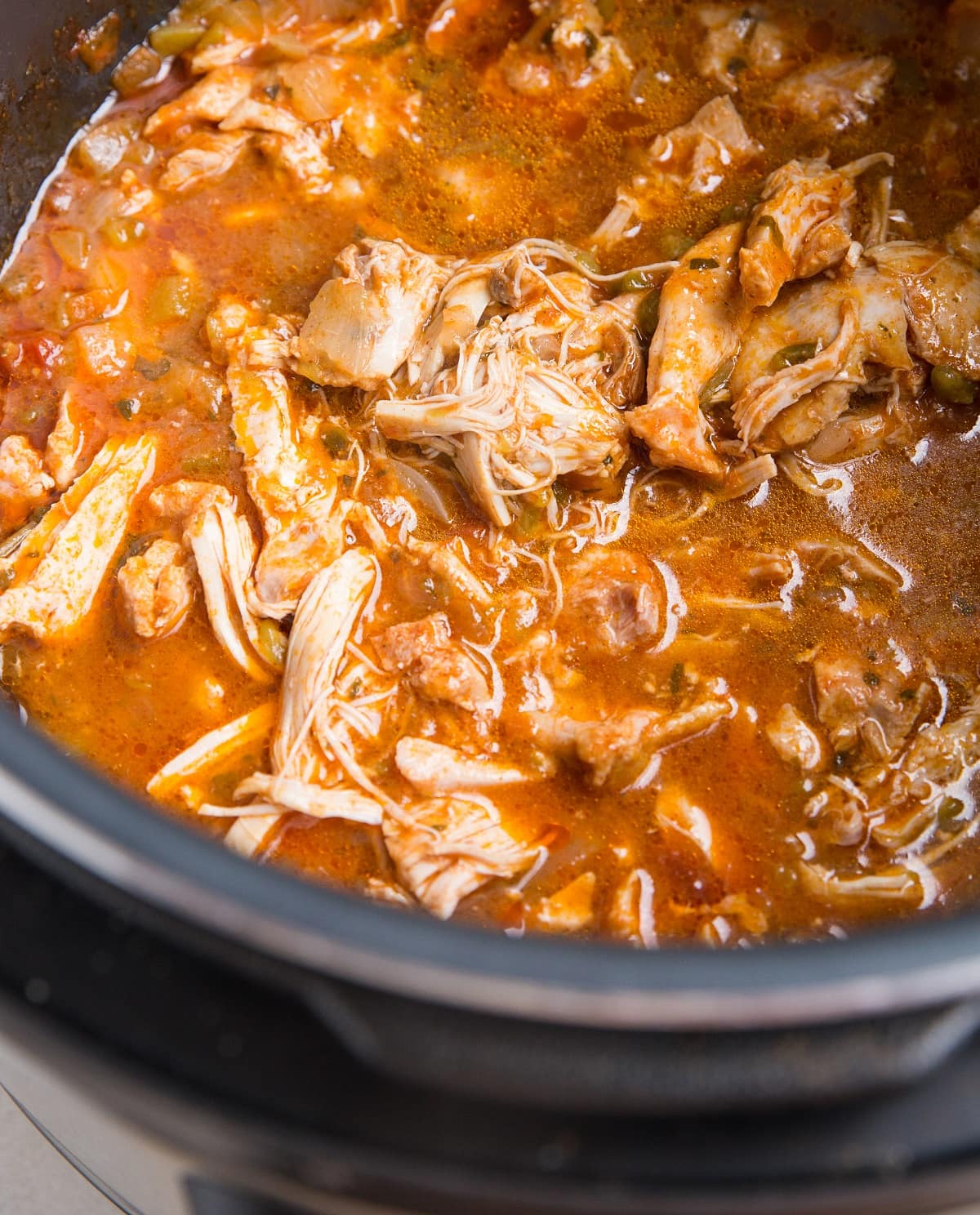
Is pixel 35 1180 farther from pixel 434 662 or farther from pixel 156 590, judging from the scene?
pixel 434 662

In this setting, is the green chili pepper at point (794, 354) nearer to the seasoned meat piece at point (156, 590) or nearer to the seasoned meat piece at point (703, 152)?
the seasoned meat piece at point (703, 152)

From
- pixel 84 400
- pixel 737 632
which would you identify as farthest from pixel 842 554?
pixel 84 400

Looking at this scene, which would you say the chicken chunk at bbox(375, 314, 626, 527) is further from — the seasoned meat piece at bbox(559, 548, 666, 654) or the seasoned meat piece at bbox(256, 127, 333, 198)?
the seasoned meat piece at bbox(256, 127, 333, 198)

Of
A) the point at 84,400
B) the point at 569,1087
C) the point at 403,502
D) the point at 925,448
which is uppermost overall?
the point at 84,400

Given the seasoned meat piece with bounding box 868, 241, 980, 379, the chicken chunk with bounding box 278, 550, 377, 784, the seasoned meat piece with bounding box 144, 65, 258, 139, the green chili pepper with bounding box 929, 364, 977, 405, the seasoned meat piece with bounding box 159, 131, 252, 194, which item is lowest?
the green chili pepper with bounding box 929, 364, 977, 405

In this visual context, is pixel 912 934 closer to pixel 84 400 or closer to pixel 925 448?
pixel 925 448

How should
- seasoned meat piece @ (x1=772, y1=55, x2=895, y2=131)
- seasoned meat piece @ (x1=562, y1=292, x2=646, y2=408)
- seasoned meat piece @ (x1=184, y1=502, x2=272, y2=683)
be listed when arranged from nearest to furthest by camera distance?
seasoned meat piece @ (x1=184, y1=502, x2=272, y2=683) < seasoned meat piece @ (x1=562, y1=292, x2=646, y2=408) < seasoned meat piece @ (x1=772, y1=55, x2=895, y2=131)

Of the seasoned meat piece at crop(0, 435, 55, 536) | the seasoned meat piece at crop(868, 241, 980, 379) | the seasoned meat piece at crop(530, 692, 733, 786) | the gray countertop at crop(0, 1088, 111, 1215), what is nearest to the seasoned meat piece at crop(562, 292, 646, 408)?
the seasoned meat piece at crop(868, 241, 980, 379)
